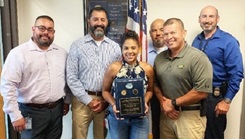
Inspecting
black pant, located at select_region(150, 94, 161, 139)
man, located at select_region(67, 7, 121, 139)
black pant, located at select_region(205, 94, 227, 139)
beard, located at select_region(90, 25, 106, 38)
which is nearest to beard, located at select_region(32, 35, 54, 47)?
man, located at select_region(67, 7, 121, 139)

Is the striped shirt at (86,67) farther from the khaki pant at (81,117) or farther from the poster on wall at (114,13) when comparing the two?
the poster on wall at (114,13)

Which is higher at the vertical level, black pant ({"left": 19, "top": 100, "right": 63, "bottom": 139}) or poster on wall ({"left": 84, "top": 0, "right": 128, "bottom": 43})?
poster on wall ({"left": 84, "top": 0, "right": 128, "bottom": 43})

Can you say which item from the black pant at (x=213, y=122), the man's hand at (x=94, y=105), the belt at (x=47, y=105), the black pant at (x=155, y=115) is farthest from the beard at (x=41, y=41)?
the black pant at (x=213, y=122)

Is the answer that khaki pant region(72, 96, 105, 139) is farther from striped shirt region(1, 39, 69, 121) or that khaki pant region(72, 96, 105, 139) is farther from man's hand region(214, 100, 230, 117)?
man's hand region(214, 100, 230, 117)

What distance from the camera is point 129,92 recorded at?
2018 millimetres

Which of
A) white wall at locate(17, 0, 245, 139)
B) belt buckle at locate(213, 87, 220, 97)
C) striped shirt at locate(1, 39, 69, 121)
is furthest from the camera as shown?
white wall at locate(17, 0, 245, 139)

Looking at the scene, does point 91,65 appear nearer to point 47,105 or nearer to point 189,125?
point 47,105

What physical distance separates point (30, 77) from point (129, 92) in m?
0.87

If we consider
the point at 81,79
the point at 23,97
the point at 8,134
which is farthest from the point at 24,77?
the point at 8,134

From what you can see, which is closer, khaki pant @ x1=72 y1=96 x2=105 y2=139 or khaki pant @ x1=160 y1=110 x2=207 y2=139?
khaki pant @ x1=160 y1=110 x2=207 y2=139

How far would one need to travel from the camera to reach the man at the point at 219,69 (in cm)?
249

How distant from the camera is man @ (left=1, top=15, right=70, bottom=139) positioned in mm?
2100

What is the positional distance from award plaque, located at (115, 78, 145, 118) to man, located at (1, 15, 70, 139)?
61 cm

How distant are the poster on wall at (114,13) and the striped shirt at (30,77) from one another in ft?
2.71
